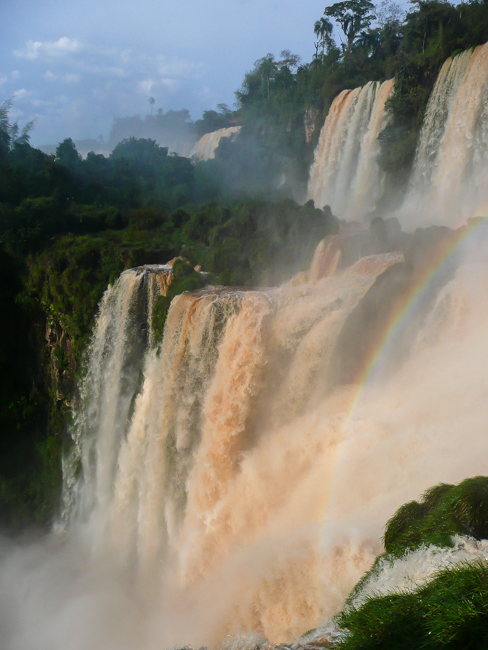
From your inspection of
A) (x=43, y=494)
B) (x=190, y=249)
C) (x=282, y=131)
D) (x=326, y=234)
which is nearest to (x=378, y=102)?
(x=326, y=234)

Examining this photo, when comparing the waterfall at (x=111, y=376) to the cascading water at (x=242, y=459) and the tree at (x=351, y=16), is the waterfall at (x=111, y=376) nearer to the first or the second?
the cascading water at (x=242, y=459)

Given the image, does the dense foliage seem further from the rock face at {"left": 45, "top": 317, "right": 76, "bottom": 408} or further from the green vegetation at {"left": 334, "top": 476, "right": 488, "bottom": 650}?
the green vegetation at {"left": 334, "top": 476, "right": 488, "bottom": 650}

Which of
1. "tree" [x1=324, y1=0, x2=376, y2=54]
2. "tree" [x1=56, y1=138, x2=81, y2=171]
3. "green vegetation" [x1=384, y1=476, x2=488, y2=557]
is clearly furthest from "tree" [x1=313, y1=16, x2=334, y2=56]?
"green vegetation" [x1=384, y1=476, x2=488, y2=557]

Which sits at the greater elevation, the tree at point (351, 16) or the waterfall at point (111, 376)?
the tree at point (351, 16)

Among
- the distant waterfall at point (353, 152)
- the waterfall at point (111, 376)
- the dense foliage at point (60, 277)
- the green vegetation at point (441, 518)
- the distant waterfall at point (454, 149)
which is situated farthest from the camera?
the distant waterfall at point (353, 152)

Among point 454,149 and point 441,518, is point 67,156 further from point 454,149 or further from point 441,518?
point 441,518

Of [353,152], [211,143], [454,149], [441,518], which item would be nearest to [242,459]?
[441,518]

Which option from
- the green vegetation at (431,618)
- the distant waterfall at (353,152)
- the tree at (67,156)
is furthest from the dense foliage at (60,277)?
the green vegetation at (431,618)
